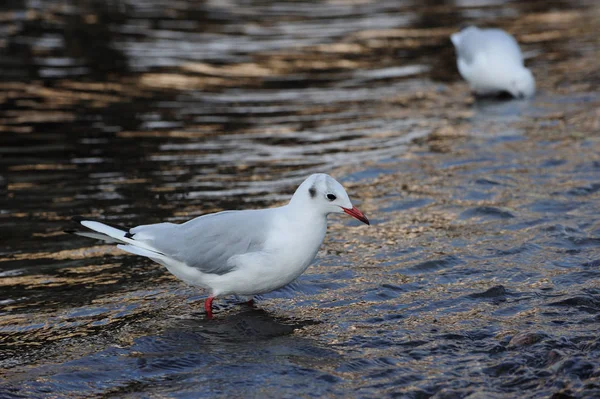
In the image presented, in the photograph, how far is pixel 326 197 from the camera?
17.6 feet

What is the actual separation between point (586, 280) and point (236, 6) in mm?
13666

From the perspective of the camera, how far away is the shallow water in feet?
15.9

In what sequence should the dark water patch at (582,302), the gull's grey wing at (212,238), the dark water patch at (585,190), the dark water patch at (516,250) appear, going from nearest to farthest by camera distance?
1. the dark water patch at (582,302)
2. the gull's grey wing at (212,238)
3. the dark water patch at (516,250)
4. the dark water patch at (585,190)

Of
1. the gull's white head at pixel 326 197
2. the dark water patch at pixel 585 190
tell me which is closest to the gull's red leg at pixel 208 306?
the gull's white head at pixel 326 197

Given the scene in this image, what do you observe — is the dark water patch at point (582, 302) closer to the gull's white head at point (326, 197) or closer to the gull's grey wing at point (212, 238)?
the gull's white head at point (326, 197)

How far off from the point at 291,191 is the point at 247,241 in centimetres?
274

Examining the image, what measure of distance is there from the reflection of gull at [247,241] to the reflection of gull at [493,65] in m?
6.55

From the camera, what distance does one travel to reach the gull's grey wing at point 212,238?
5.47 metres

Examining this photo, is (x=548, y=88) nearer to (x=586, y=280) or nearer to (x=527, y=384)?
(x=586, y=280)

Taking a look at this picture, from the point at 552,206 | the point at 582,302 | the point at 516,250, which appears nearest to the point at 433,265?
the point at 516,250

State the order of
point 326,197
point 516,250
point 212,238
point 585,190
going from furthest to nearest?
point 585,190 → point 516,250 → point 212,238 → point 326,197

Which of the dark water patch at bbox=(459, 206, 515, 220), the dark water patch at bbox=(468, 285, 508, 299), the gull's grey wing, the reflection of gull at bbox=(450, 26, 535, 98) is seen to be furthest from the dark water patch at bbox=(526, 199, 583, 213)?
the reflection of gull at bbox=(450, 26, 535, 98)

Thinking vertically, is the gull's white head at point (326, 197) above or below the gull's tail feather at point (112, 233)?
above

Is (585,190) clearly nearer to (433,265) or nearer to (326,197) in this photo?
(433,265)
